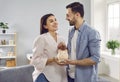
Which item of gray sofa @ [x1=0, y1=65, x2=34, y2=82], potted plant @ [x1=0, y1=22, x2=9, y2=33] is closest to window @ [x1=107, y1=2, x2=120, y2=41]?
potted plant @ [x1=0, y1=22, x2=9, y2=33]

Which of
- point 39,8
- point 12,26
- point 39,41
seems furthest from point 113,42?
point 39,41

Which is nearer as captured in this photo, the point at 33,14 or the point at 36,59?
the point at 36,59

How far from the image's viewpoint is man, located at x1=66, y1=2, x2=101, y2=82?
6.02 feet

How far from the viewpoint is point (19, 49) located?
5562 mm

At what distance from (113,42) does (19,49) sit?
2.27 metres

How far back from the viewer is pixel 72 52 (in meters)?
1.92

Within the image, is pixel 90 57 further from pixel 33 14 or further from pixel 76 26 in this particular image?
pixel 33 14

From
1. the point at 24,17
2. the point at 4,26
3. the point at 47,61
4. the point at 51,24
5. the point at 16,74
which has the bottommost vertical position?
the point at 16,74

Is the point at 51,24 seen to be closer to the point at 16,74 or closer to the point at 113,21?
the point at 16,74

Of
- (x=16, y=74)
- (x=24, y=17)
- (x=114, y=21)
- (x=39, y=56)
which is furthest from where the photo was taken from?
(x=24, y=17)

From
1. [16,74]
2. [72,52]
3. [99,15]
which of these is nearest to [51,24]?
[72,52]

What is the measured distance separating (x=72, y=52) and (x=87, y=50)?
13cm

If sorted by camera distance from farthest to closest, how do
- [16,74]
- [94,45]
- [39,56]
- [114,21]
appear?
[114,21] → [16,74] → [39,56] → [94,45]

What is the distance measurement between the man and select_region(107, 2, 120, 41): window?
121 inches
